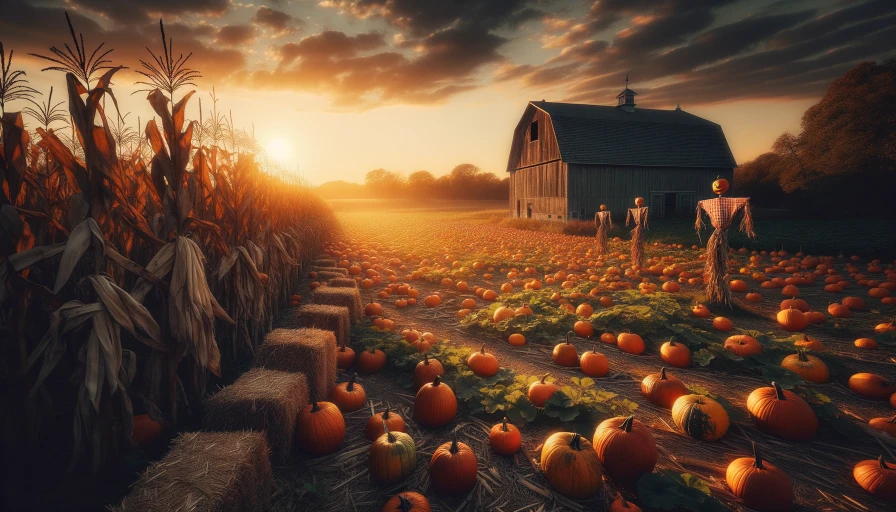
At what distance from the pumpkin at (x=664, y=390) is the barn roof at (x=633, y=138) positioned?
20.5 m

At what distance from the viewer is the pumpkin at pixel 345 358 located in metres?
4.57

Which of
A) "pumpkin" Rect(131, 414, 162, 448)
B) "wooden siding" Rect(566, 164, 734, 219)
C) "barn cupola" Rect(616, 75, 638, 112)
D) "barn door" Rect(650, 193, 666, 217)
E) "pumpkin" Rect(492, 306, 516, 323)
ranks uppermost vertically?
"barn cupola" Rect(616, 75, 638, 112)

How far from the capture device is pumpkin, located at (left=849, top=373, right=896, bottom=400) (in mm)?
3660

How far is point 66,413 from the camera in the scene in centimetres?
276

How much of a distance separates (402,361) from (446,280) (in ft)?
15.0

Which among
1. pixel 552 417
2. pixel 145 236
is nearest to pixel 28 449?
pixel 145 236

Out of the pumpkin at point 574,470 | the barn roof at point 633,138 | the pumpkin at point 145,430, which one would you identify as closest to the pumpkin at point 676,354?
the pumpkin at point 574,470

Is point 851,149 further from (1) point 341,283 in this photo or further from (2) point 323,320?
(2) point 323,320

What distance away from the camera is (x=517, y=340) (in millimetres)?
5305

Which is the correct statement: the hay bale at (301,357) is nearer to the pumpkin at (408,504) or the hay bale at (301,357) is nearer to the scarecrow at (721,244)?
the pumpkin at (408,504)

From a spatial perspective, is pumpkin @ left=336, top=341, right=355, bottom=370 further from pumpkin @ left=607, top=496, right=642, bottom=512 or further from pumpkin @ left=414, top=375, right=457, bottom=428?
pumpkin @ left=607, top=496, right=642, bottom=512

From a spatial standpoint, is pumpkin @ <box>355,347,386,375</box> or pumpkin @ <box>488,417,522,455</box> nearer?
pumpkin @ <box>488,417,522,455</box>

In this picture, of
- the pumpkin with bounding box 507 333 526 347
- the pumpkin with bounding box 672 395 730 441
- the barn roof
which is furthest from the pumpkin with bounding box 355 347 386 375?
the barn roof

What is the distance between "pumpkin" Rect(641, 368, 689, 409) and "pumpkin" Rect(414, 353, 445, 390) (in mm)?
2206
